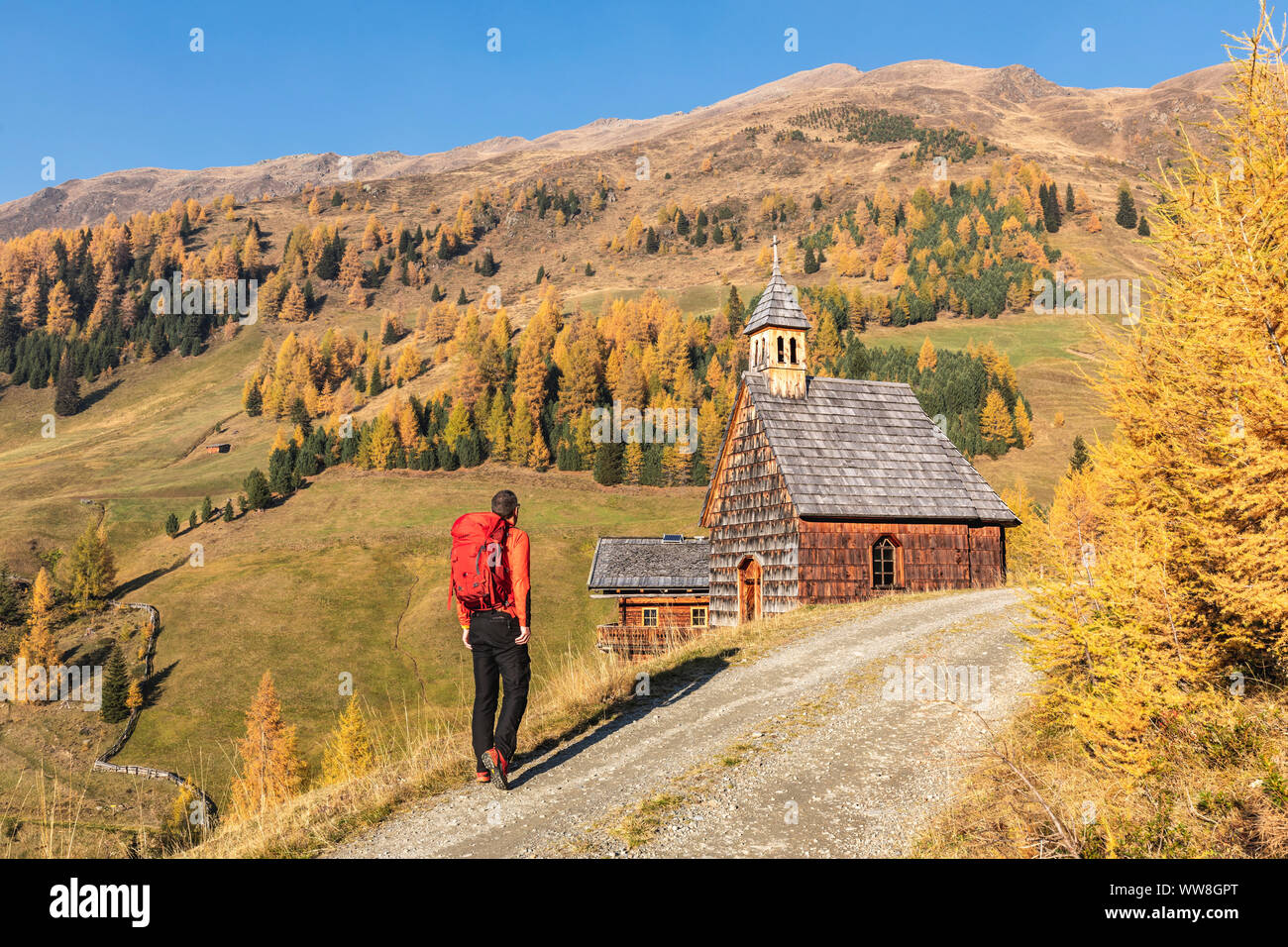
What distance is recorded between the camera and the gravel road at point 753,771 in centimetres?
636

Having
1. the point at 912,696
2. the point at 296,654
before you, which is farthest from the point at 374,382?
the point at 912,696

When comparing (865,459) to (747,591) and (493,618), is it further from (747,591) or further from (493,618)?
(493,618)

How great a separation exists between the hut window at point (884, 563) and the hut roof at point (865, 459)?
1122mm

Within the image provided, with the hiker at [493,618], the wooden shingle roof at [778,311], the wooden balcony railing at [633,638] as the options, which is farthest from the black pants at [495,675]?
the wooden balcony railing at [633,638]

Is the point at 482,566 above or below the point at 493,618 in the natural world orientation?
above

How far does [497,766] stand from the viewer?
7707 mm

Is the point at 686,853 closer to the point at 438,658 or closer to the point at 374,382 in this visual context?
the point at 438,658

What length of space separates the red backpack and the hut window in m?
21.1

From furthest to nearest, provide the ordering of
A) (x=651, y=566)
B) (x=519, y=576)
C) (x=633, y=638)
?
(x=651, y=566) < (x=633, y=638) < (x=519, y=576)

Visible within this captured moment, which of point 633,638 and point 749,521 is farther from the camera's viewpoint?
point 633,638

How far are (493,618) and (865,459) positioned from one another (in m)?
22.2

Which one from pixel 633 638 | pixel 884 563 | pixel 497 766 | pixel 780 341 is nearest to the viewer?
pixel 497 766

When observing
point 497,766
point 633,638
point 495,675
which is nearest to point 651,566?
point 633,638
